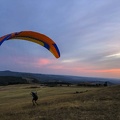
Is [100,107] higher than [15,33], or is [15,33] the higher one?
[15,33]

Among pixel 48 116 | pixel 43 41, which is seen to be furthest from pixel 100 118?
pixel 43 41

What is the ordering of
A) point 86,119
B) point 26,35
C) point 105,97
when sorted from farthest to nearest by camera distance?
point 105,97, point 26,35, point 86,119

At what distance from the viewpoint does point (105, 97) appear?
33875mm

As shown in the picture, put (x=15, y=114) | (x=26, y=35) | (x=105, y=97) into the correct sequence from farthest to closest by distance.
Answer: (x=105, y=97)
(x=15, y=114)
(x=26, y=35)

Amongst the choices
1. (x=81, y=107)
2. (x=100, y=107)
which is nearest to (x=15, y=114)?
(x=81, y=107)

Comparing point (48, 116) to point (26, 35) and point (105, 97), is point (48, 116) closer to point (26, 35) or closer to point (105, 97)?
point (26, 35)

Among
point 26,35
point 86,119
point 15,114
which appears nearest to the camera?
point 86,119

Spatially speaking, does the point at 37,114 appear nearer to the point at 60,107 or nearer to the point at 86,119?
the point at 60,107

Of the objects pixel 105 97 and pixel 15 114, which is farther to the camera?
pixel 105 97

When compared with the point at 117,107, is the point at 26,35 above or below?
above

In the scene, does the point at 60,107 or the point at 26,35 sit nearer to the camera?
the point at 26,35

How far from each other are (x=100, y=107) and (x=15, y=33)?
36.5 ft

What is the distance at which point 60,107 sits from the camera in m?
27.8

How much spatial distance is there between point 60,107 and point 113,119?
6696 millimetres
